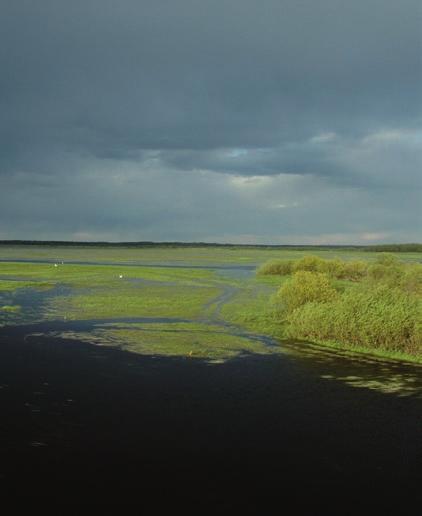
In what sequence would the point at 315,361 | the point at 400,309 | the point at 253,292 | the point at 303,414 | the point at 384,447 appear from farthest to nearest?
the point at 253,292
the point at 400,309
the point at 315,361
the point at 303,414
the point at 384,447

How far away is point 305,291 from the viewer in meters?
30.7

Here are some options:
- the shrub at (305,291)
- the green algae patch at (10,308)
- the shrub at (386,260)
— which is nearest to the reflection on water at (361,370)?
the shrub at (305,291)

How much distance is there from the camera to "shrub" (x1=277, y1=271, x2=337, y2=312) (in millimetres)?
30500

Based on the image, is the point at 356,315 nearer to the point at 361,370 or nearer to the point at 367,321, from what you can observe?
the point at 367,321

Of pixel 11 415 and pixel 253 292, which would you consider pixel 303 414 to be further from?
pixel 253 292

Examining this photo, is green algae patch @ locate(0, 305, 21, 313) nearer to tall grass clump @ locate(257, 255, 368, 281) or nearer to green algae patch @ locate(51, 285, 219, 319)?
Result: green algae patch @ locate(51, 285, 219, 319)

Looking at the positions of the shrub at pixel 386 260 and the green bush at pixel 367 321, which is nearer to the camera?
the green bush at pixel 367 321

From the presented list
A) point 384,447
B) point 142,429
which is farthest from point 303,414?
point 142,429

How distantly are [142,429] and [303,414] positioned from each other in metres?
5.16

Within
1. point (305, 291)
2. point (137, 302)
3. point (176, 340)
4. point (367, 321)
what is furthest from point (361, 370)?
point (137, 302)

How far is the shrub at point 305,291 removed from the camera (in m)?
30.5

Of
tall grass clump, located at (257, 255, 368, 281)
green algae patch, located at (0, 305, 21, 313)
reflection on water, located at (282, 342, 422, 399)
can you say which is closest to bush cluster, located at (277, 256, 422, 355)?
reflection on water, located at (282, 342, 422, 399)

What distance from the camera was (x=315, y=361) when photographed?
22188 mm

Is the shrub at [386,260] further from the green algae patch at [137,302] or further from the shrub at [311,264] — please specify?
the green algae patch at [137,302]
